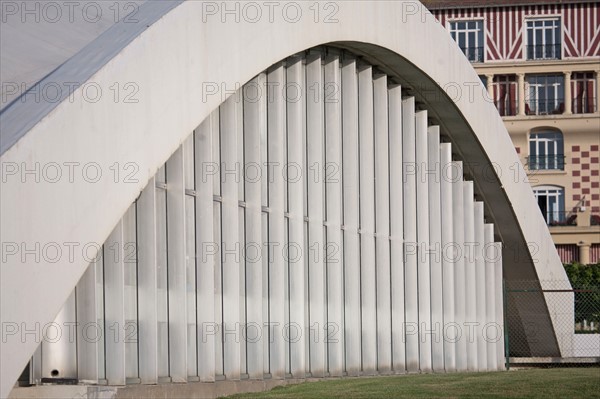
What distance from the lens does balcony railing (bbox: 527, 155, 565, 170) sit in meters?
72.2

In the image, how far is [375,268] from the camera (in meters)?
24.8

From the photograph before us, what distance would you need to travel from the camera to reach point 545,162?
72.4 metres

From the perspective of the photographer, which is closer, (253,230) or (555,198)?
(253,230)

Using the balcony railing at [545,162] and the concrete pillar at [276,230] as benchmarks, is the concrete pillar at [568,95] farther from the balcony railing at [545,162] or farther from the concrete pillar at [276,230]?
the concrete pillar at [276,230]

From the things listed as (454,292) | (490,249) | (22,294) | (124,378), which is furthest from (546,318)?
(22,294)

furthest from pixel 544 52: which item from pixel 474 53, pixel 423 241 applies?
pixel 423 241

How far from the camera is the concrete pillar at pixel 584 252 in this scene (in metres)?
71.1

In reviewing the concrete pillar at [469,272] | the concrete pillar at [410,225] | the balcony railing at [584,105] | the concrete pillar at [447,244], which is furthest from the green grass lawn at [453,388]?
the balcony railing at [584,105]

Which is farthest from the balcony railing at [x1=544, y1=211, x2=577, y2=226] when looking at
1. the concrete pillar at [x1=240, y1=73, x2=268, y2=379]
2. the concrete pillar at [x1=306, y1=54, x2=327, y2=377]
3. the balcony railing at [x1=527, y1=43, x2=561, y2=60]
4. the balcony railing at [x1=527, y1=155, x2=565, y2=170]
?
the concrete pillar at [x1=240, y1=73, x2=268, y2=379]

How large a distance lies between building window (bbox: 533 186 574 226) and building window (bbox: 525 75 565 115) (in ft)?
13.5

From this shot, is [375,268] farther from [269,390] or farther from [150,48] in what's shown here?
[150,48]

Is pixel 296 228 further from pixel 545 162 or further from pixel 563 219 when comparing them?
pixel 545 162

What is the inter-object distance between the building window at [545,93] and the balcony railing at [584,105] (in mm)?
703

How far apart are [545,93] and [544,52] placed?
219 centimetres
